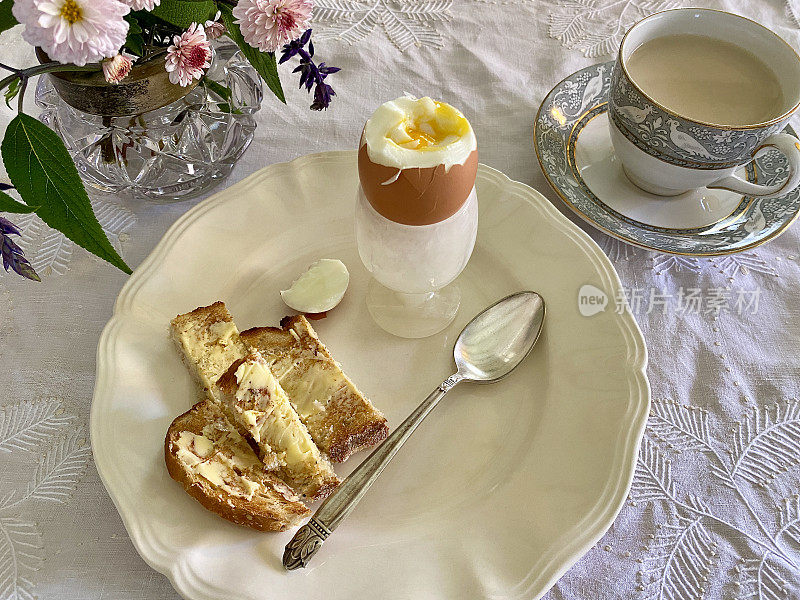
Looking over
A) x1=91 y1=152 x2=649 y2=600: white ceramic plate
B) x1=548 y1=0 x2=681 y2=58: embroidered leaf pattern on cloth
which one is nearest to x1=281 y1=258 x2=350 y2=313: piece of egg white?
x1=91 y1=152 x2=649 y2=600: white ceramic plate

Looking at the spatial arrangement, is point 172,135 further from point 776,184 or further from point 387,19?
point 776,184

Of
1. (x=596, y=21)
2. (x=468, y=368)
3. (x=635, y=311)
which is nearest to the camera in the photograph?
(x=468, y=368)

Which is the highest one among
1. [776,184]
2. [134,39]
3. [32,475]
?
[134,39]

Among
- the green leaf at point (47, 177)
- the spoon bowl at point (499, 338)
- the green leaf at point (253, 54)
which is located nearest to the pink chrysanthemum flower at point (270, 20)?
the green leaf at point (253, 54)

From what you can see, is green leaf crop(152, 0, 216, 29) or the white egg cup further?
the white egg cup

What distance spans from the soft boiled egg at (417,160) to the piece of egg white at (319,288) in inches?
8.0

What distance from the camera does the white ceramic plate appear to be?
2.65 ft

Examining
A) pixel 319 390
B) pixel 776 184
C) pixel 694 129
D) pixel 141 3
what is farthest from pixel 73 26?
pixel 776 184

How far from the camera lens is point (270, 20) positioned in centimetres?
82

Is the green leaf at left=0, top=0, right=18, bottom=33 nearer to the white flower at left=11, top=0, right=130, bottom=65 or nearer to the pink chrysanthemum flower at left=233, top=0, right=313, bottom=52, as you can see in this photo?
the white flower at left=11, top=0, right=130, bottom=65

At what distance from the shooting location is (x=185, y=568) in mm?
784

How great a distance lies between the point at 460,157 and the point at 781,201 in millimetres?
656

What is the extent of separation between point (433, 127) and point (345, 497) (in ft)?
1.53

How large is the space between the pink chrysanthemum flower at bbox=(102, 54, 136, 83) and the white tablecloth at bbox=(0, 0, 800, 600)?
1.32 ft
